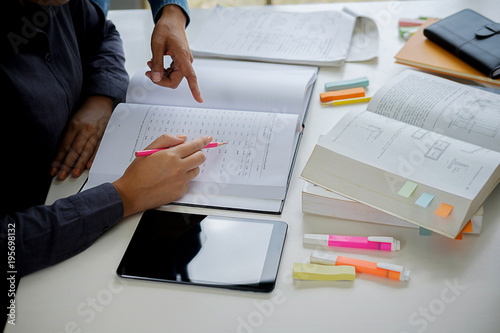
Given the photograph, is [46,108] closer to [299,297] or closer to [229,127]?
[229,127]

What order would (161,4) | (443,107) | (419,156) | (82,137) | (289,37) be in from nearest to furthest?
(419,156), (443,107), (82,137), (161,4), (289,37)

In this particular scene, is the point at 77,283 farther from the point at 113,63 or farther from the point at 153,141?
the point at 113,63

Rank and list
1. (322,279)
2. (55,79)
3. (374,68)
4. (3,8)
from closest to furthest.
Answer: (322,279)
(3,8)
(55,79)
(374,68)

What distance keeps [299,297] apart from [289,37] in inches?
32.7

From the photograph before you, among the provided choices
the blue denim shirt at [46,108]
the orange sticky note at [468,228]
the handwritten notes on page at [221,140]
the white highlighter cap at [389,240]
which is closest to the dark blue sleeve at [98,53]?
the blue denim shirt at [46,108]

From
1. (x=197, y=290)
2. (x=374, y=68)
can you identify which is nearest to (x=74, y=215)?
(x=197, y=290)

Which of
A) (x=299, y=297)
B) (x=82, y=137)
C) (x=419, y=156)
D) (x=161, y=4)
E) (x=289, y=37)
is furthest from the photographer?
(x=289, y=37)

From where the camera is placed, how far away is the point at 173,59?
1052 millimetres

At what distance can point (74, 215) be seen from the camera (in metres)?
0.79

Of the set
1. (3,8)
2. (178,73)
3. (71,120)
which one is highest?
(3,8)

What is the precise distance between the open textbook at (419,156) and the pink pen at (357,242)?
0.15 feet

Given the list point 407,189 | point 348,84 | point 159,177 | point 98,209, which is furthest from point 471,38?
point 98,209

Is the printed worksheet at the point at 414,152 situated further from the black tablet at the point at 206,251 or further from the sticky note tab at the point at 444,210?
the black tablet at the point at 206,251

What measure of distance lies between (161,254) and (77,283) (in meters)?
0.13
